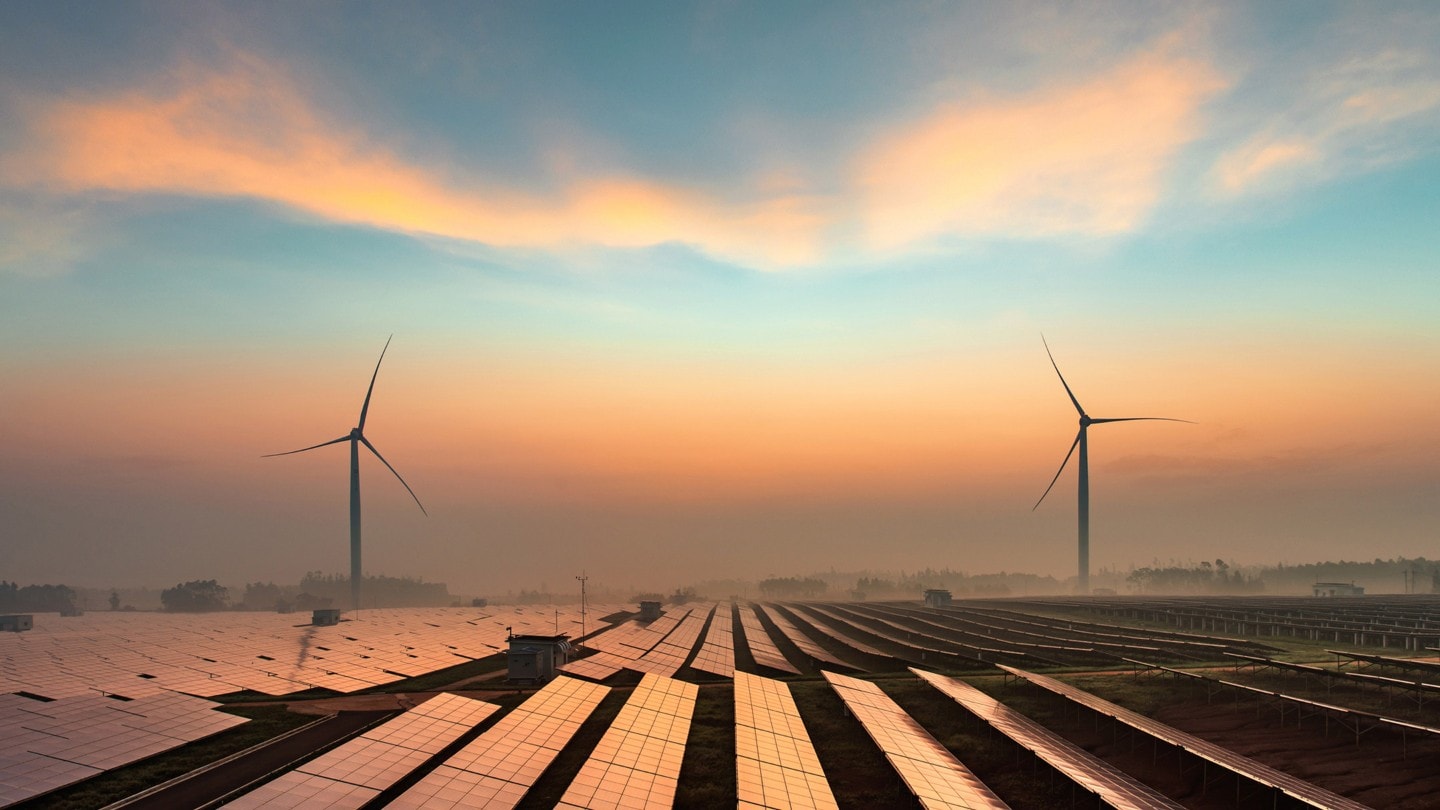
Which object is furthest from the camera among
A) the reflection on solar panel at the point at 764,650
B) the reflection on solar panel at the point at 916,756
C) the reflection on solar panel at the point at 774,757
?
the reflection on solar panel at the point at 764,650

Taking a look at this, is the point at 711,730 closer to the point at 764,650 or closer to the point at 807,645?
the point at 764,650

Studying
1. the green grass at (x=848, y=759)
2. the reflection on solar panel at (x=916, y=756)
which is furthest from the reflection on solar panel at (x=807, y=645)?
the reflection on solar panel at (x=916, y=756)

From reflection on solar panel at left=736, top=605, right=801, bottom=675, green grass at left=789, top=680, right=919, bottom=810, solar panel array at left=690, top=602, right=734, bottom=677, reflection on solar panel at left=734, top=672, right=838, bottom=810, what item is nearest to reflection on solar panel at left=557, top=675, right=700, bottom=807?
reflection on solar panel at left=734, top=672, right=838, bottom=810

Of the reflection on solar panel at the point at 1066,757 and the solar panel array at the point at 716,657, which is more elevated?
the reflection on solar panel at the point at 1066,757

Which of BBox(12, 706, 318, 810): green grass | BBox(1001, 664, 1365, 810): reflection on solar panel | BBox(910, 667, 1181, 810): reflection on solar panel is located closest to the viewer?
BBox(1001, 664, 1365, 810): reflection on solar panel

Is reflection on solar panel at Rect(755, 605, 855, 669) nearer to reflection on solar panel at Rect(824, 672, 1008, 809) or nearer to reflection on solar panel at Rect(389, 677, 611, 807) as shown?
reflection on solar panel at Rect(824, 672, 1008, 809)

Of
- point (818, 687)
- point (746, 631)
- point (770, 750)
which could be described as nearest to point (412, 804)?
point (770, 750)

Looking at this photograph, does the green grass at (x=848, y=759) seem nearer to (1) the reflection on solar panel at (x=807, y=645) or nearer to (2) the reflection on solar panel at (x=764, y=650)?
(2) the reflection on solar panel at (x=764, y=650)

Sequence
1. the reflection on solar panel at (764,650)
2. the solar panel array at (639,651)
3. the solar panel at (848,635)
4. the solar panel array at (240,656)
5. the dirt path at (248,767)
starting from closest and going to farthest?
the dirt path at (248,767) < the solar panel array at (240,656) < the solar panel array at (639,651) < the reflection on solar panel at (764,650) < the solar panel at (848,635)
